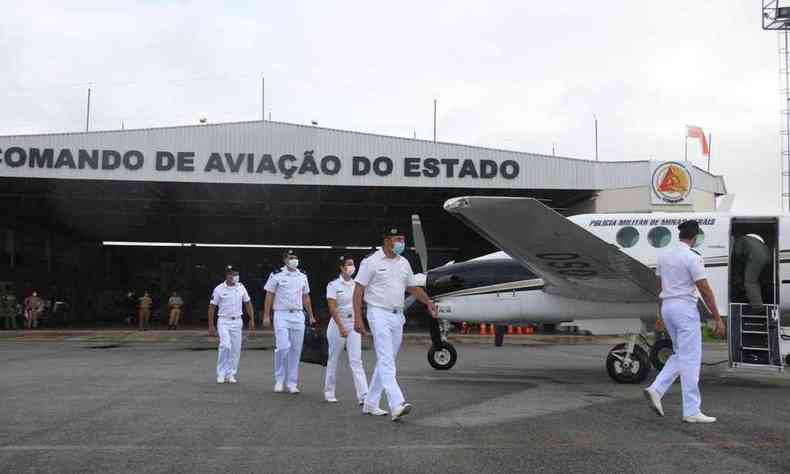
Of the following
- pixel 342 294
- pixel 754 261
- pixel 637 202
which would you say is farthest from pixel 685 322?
pixel 637 202

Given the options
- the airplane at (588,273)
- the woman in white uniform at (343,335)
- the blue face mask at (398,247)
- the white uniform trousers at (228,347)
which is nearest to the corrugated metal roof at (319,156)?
the airplane at (588,273)

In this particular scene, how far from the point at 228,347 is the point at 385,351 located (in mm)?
4680

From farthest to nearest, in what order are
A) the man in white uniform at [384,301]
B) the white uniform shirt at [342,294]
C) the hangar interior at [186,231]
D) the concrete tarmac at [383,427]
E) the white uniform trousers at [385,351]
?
the hangar interior at [186,231] → the white uniform shirt at [342,294] → the man in white uniform at [384,301] → the white uniform trousers at [385,351] → the concrete tarmac at [383,427]

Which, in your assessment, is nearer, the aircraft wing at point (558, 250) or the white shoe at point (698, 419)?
the white shoe at point (698, 419)

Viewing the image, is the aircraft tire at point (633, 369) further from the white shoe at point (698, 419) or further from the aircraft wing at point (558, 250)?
the white shoe at point (698, 419)

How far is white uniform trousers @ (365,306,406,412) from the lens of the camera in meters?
7.21

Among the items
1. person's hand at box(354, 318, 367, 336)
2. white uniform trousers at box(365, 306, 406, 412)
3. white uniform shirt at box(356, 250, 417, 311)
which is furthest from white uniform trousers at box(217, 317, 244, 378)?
white uniform shirt at box(356, 250, 417, 311)

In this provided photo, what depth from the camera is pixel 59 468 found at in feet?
16.8

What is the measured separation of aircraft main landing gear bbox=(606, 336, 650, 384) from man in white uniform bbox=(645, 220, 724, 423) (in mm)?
3829

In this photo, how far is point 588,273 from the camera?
36.7ft

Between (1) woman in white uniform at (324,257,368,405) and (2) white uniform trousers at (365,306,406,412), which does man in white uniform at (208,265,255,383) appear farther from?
(2) white uniform trousers at (365,306,406,412)

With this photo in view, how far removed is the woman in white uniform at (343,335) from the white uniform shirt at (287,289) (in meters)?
0.96

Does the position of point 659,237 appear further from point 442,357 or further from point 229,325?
point 229,325

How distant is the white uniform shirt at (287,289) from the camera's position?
10188 millimetres
